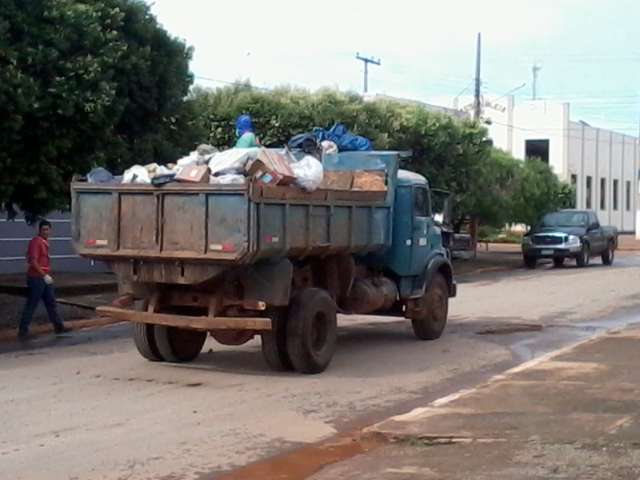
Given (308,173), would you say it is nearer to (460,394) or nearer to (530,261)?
(460,394)

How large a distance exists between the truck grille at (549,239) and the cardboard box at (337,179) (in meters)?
23.5

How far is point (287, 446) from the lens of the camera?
32.7 ft

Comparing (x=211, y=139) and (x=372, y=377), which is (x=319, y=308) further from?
(x=211, y=139)

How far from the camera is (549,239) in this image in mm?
38031

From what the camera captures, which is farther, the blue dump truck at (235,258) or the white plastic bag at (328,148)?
the white plastic bag at (328,148)

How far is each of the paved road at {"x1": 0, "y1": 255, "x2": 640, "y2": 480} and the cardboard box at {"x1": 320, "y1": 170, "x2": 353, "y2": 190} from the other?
7.35 feet

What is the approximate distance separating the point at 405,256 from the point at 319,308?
9.06ft

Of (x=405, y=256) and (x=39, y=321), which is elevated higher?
(x=405, y=256)

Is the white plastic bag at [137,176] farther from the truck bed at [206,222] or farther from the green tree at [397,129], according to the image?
the green tree at [397,129]

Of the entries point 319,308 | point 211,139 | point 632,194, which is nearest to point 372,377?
point 319,308

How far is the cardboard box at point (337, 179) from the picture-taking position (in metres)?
15.2

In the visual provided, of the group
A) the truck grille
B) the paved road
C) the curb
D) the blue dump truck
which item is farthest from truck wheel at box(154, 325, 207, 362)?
the truck grille

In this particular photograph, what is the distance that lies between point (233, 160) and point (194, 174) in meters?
0.46

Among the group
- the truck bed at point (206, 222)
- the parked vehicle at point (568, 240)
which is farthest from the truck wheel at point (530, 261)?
the truck bed at point (206, 222)
